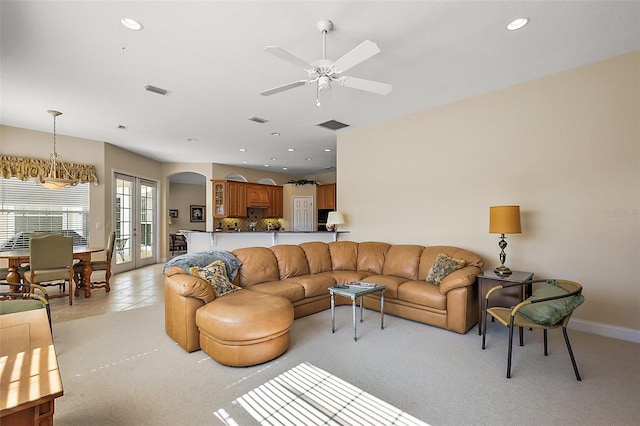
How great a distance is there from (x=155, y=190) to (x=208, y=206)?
4.89 ft

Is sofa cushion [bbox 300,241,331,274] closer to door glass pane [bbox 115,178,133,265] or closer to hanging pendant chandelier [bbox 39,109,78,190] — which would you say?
hanging pendant chandelier [bbox 39,109,78,190]

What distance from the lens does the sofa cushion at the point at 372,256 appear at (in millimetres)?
4895

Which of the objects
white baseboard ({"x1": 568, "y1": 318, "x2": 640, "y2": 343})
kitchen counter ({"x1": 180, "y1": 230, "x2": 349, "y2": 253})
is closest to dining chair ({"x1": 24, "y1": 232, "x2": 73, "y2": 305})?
kitchen counter ({"x1": 180, "y1": 230, "x2": 349, "y2": 253})

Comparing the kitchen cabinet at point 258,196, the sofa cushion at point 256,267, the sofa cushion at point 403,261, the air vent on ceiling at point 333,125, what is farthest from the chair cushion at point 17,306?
the kitchen cabinet at point 258,196

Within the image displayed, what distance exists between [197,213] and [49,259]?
8.37 m

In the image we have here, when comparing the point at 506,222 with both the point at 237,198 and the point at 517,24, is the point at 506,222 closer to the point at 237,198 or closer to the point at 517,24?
the point at 517,24

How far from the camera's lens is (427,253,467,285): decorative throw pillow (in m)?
3.85

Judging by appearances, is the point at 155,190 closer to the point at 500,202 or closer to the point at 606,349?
the point at 500,202

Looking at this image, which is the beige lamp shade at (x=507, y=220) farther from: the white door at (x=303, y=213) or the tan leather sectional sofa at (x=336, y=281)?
the white door at (x=303, y=213)

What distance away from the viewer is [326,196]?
9.98 metres

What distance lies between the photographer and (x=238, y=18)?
8.55 ft

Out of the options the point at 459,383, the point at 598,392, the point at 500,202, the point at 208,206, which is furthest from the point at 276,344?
the point at 208,206

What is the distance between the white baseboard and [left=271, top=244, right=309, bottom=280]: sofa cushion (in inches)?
134

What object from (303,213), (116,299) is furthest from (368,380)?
(303,213)
